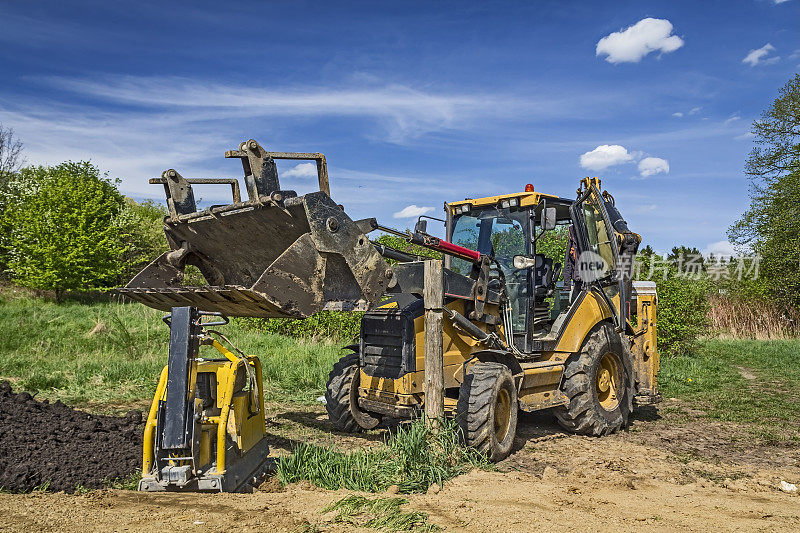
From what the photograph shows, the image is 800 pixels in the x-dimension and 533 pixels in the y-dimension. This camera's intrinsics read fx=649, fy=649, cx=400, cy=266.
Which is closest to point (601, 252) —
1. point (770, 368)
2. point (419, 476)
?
point (419, 476)

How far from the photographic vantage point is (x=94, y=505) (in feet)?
15.1

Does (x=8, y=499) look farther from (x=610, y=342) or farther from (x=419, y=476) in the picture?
(x=610, y=342)

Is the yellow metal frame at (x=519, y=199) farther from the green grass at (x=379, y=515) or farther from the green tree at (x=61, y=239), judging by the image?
the green tree at (x=61, y=239)

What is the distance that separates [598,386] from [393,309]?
298 centimetres

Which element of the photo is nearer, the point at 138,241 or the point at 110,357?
the point at 110,357

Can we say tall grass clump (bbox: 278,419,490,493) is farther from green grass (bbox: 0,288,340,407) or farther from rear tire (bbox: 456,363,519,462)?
Answer: green grass (bbox: 0,288,340,407)

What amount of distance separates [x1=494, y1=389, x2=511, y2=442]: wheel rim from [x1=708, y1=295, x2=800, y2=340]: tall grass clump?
18905mm

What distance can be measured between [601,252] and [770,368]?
29.8ft

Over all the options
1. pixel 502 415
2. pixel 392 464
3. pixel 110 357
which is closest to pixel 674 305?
pixel 502 415

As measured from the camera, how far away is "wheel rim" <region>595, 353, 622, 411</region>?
26.7 ft

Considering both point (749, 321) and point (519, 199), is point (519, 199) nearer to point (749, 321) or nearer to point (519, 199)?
point (519, 199)

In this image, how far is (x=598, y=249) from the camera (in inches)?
335

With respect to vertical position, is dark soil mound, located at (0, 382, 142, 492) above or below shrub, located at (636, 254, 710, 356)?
below

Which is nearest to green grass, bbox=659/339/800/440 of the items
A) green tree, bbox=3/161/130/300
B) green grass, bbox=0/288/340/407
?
green grass, bbox=0/288/340/407
